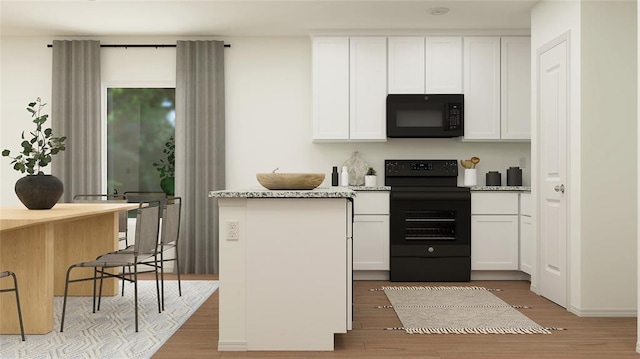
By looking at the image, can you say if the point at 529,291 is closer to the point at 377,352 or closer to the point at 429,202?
the point at 429,202

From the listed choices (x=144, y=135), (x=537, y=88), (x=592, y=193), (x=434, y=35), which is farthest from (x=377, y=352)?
(x=144, y=135)

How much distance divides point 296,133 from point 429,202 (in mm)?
1643

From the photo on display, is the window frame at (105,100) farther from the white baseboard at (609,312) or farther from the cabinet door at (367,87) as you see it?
the white baseboard at (609,312)

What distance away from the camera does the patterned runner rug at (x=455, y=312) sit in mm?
3615

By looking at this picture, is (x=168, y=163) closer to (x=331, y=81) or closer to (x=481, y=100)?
(x=331, y=81)

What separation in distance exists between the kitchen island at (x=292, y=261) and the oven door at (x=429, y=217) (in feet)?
7.76

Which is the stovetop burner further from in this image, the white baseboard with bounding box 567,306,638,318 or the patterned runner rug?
the white baseboard with bounding box 567,306,638,318

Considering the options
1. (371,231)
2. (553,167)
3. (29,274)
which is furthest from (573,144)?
(29,274)

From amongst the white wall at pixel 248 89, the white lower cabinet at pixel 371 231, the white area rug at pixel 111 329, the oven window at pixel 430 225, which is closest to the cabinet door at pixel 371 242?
the white lower cabinet at pixel 371 231

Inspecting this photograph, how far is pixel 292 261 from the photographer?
311cm

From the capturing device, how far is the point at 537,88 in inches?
185

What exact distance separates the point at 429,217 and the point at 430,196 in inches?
8.5

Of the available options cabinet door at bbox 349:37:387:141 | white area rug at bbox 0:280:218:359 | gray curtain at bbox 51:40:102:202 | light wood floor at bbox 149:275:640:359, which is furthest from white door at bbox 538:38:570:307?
gray curtain at bbox 51:40:102:202

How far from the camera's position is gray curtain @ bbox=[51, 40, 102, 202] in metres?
5.88
